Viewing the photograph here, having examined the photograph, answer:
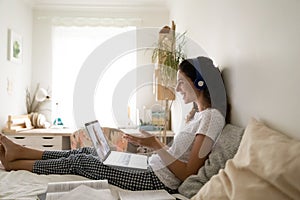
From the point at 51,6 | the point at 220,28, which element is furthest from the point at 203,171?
the point at 51,6

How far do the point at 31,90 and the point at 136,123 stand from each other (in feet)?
4.50

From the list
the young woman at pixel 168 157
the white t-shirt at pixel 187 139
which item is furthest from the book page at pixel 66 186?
the white t-shirt at pixel 187 139

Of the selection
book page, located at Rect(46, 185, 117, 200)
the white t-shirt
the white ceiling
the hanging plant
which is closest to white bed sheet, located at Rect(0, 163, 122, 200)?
book page, located at Rect(46, 185, 117, 200)

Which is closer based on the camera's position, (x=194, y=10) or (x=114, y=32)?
(x=194, y=10)

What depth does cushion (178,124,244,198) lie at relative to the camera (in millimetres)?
1330

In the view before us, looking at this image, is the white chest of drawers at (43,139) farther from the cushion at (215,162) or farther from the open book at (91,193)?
the cushion at (215,162)

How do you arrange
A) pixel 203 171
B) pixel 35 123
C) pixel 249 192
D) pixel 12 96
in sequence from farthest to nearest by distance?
pixel 35 123
pixel 12 96
pixel 203 171
pixel 249 192

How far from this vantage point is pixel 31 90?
3.68 meters

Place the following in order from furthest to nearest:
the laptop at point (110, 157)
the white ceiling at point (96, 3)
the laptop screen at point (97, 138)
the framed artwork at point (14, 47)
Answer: the white ceiling at point (96, 3)
the framed artwork at point (14, 47)
the laptop screen at point (97, 138)
the laptop at point (110, 157)

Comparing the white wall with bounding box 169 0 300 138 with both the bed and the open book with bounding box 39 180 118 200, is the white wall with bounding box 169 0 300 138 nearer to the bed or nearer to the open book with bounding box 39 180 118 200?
→ the bed

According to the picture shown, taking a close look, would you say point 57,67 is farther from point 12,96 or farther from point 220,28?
point 220,28

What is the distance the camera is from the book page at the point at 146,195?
128 cm

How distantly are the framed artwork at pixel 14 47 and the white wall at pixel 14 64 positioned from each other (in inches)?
1.8

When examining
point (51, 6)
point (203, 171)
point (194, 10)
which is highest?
point (51, 6)
